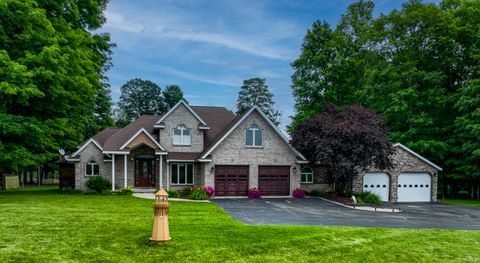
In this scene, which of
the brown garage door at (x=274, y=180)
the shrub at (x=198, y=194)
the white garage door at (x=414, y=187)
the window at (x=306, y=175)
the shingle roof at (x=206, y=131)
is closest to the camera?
the shrub at (x=198, y=194)

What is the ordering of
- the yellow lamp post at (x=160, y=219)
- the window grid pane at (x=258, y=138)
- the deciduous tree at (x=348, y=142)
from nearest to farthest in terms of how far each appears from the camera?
the yellow lamp post at (x=160, y=219), the deciduous tree at (x=348, y=142), the window grid pane at (x=258, y=138)

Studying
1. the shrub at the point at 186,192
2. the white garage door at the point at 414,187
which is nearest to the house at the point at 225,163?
the white garage door at the point at 414,187

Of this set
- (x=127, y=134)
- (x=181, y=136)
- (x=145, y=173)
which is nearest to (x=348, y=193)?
(x=181, y=136)

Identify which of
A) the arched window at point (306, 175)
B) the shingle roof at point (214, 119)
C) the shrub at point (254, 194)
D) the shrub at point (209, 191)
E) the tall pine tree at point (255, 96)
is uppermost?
the tall pine tree at point (255, 96)

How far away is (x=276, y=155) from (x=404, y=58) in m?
17.1

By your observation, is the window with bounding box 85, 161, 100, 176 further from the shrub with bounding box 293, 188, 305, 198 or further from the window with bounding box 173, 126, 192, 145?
the shrub with bounding box 293, 188, 305, 198

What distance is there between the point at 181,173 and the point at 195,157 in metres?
1.66

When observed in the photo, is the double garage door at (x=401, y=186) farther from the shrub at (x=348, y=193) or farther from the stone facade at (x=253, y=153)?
the stone facade at (x=253, y=153)

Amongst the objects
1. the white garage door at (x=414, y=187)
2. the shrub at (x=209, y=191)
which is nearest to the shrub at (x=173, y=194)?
the shrub at (x=209, y=191)

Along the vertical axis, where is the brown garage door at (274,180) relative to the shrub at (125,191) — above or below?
above

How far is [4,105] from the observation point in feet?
65.5

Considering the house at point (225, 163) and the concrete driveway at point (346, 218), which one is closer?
the concrete driveway at point (346, 218)

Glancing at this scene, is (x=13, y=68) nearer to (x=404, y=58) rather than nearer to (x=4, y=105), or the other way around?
(x=4, y=105)

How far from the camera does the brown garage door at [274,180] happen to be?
25.6 metres
